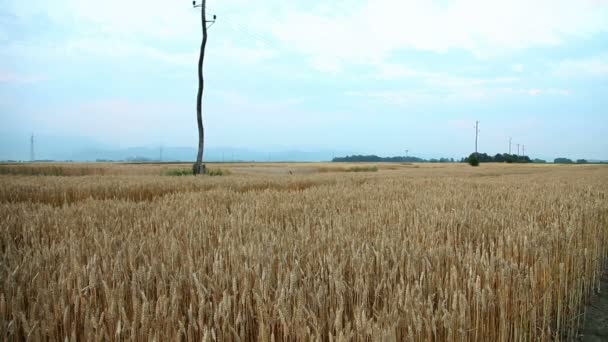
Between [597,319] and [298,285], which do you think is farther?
[597,319]

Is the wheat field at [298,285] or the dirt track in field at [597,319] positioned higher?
the wheat field at [298,285]

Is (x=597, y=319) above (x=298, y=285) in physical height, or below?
below

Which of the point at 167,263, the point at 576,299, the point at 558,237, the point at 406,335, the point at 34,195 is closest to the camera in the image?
the point at 406,335

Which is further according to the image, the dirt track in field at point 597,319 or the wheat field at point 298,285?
the dirt track in field at point 597,319

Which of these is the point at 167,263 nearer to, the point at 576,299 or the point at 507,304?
the point at 507,304

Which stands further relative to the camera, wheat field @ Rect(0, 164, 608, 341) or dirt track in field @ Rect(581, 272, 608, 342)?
dirt track in field @ Rect(581, 272, 608, 342)

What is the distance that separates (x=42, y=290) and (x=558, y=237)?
401 cm

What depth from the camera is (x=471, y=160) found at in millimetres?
67500

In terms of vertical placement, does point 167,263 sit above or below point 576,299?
above

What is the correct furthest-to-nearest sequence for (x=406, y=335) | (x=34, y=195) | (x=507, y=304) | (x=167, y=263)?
(x=34, y=195)
(x=167, y=263)
(x=507, y=304)
(x=406, y=335)

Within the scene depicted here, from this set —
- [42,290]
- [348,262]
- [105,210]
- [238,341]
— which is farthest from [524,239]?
[105,210]

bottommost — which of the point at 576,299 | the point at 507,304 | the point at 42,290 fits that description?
the point at 576,299

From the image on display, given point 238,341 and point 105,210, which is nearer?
point 238,341

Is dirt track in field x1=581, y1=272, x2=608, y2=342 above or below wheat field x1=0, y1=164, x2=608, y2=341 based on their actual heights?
below
